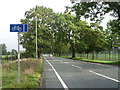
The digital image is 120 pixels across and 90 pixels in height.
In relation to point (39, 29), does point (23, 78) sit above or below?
below

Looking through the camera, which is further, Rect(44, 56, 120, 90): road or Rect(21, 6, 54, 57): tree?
Rect(21, 6, 54, 57): tree

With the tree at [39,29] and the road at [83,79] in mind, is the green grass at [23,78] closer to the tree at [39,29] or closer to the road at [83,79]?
the road at [83,79]

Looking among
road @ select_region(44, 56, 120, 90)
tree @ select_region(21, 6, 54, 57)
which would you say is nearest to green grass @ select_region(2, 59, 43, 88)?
road @ select_region(44, 56, 120, 90)

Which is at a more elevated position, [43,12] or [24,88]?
[43,12]

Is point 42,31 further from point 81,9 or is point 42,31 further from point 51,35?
point 81,9

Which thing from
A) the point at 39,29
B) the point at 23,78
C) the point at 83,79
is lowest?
the point at 83,79

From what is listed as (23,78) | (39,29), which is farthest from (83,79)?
(39,29)

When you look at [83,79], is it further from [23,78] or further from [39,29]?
[39,29]

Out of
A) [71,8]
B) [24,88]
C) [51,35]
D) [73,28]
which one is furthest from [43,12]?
[24,88]

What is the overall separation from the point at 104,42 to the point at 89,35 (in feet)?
11.8

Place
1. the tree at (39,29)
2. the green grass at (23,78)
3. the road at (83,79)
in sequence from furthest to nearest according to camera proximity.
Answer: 1. the tree at (39,29)
2. the road at (83,79)
3. the green grass at (23,78)

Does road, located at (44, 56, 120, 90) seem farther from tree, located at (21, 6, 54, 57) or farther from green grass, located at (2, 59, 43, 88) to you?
tree, located at (21, 6, 54, 57)

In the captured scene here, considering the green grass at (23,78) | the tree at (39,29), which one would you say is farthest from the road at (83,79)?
the tree at (39,29)

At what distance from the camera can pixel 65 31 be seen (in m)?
59.0
